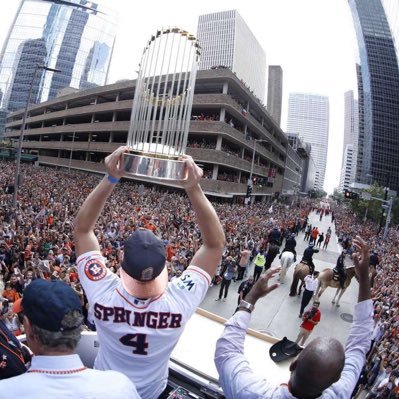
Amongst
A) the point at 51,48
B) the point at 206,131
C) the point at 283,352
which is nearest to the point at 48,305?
the point at 283,352

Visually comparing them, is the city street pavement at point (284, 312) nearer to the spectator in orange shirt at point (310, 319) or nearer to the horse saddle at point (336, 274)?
the spectator in orange shirt at point (310, 319)

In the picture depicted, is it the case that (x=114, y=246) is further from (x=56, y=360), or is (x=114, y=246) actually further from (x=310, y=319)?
(x=56, y=360)

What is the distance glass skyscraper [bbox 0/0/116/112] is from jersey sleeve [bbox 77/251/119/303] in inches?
5455

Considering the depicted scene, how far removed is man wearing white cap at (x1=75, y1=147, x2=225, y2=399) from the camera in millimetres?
1683

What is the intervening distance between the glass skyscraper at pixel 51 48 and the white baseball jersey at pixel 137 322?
13875cm

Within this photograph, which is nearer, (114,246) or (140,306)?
(140,306)

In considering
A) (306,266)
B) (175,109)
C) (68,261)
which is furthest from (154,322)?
(306,266)

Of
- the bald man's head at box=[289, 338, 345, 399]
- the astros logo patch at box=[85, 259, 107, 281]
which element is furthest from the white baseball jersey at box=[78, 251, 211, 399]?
the bald man's head at box=[289, 338, 345, 399]

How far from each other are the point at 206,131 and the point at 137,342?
34.0 metres

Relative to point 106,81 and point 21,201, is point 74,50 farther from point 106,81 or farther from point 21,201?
point 21,201

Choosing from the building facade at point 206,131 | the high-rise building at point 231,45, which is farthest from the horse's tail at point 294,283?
the high-rise building at point 231,45

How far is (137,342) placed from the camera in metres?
1.69

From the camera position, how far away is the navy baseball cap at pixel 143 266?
1652 mm

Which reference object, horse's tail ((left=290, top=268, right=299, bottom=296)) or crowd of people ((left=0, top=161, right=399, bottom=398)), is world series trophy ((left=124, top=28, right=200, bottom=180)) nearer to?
crowd of people ((left=0, top=161, right=399, bottom=398))
